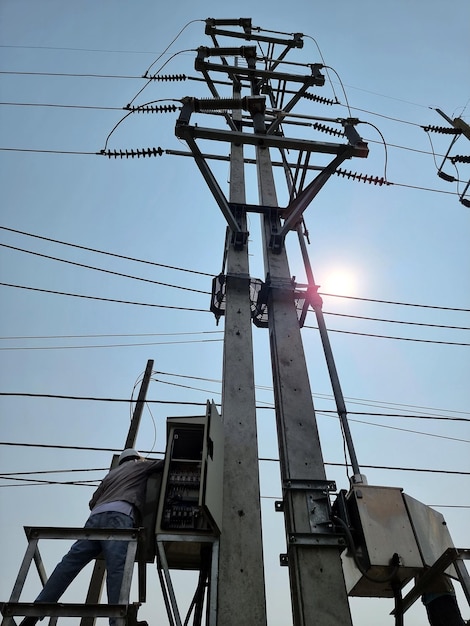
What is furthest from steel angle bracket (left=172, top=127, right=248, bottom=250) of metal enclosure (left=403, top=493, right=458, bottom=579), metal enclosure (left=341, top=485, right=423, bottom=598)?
metal enclosure (left=403, top=493, right=458, bottom=579)

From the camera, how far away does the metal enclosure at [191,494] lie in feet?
10.4

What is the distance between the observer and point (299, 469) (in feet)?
12.2

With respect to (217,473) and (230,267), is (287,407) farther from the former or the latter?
(230,267)

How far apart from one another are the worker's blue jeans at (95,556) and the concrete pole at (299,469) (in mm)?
1251

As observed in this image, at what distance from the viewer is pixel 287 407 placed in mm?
4086

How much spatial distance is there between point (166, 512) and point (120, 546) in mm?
387

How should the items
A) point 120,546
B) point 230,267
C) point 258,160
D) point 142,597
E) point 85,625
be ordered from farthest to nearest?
point 258,160 → point 85,625 → point 230,267 → point 142,597 → point 120,546

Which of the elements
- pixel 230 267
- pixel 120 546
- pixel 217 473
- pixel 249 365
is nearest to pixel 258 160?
pixel 230 267

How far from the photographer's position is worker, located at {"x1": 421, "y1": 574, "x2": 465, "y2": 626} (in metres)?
3.31

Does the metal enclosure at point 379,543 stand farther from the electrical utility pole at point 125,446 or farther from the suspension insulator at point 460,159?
the suspension insulator at point 460,159

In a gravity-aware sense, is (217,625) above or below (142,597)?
below

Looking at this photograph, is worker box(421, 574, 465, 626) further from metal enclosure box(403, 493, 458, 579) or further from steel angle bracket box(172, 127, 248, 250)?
steel angle bracket box(172, 127, 248, 250)

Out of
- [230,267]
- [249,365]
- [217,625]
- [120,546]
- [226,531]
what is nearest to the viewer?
[217,625]

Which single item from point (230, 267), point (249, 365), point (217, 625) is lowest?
point (217, 625)
